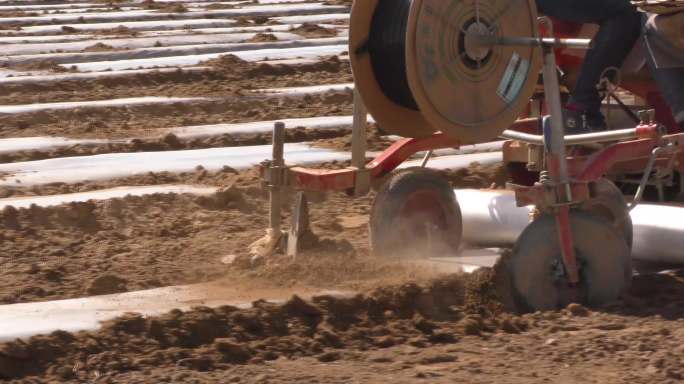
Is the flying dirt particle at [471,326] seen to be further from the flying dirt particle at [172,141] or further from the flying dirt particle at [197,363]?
the flying dirt particle at [172,141]

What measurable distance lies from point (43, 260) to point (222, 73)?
542 cm

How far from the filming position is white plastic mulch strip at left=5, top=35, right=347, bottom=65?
11914 mm

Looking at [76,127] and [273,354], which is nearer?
[273,354]

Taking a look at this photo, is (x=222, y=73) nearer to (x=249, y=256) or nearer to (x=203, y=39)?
(x=203, y=39)

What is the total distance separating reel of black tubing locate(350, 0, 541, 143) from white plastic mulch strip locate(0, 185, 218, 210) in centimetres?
186

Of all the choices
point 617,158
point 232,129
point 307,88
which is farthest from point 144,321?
point 307,88

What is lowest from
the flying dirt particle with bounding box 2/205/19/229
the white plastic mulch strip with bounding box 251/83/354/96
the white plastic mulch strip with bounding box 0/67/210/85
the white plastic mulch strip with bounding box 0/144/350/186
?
the flying dirt particle with bounding box 2/205/19/229

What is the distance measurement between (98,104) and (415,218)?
4379mm

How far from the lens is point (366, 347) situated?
4613 millimetres

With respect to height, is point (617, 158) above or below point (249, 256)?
above

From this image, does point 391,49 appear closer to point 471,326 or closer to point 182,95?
point 471,326

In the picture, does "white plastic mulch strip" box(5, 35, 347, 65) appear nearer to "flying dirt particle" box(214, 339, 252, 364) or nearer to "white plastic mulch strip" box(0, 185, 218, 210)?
"white plastic mulch strip" box(0, 185, 218, 210)

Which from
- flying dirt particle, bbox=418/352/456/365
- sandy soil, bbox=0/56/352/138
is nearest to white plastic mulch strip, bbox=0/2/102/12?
sandy soil, bbox=0/56/352/138

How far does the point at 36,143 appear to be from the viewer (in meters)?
8.31
